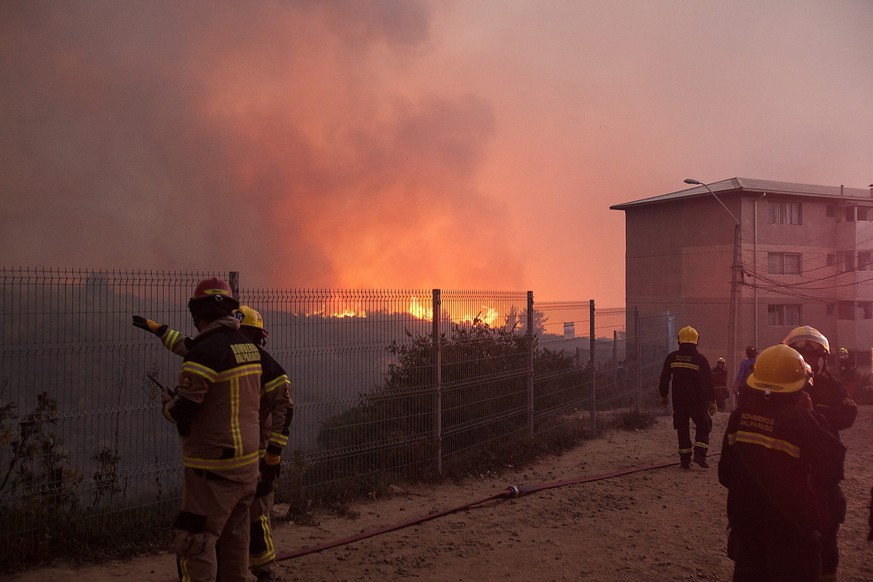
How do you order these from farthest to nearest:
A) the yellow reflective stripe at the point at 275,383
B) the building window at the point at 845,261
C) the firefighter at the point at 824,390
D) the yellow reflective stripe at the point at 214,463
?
the building window at the point at 845,261
the firefighter at the point at 824,390
the yellow reflective stripe at the point at 275,383
the yellow reflective stripe at the point at 214,463

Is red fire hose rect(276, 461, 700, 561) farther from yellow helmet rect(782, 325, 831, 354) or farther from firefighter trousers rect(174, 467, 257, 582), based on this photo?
yellow helmet rect(782, 325, 831, 354)

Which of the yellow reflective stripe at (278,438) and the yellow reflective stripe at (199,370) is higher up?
the yellow reflective stripe at (199,370)

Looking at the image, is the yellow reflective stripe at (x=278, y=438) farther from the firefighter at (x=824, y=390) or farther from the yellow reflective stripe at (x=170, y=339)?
the firefighter at (x=824, y=390)

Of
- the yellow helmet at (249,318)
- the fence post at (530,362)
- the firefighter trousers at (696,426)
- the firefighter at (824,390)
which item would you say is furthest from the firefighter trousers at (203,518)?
the firefighter trousers at (696,426)

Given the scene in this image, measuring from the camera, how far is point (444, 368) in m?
8.39

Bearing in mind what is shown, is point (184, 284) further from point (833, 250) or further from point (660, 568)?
point (833, 250)

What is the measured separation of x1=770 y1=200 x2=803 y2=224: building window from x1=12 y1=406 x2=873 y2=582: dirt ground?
30.8 meters

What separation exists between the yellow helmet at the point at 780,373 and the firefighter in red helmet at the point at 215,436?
274 centimetres

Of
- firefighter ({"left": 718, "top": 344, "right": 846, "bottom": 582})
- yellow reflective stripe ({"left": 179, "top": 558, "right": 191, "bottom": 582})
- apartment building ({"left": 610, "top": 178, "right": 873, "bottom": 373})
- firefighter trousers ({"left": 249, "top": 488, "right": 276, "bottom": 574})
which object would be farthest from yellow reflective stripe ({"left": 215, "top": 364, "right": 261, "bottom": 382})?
apartment building ({"left": 610, "top": 178, "right": 873, "bottom": 373})

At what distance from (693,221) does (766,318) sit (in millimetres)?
6439

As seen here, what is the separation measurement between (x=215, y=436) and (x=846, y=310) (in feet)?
Result: 137

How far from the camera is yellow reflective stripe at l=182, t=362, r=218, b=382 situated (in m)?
3.53

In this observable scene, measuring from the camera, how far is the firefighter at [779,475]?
128 inches

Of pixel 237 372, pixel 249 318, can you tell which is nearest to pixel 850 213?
pixel 249 318
